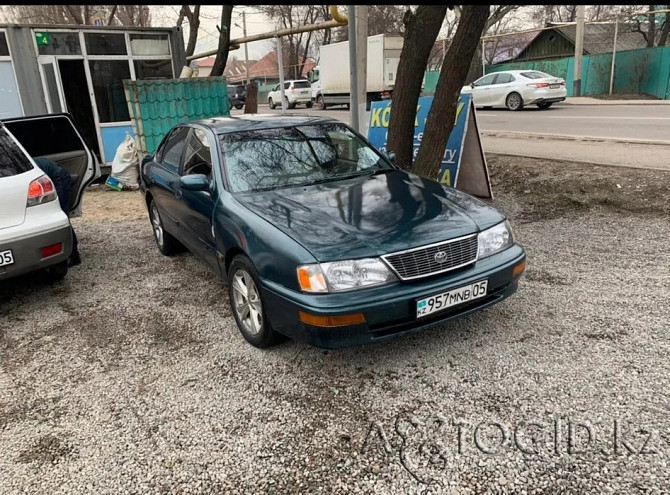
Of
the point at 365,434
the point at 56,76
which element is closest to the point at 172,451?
the point at 365,434

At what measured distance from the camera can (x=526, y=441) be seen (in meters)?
2.57

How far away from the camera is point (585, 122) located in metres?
14.5

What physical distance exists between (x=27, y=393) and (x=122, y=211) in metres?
5.23

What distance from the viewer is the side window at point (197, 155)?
4277mm

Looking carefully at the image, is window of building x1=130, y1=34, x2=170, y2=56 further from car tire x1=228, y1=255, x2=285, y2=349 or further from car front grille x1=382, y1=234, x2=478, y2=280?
car front grille x1=382, y1=234, x2=478, y2=280

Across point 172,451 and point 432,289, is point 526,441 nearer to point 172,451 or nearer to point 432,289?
point 432,289

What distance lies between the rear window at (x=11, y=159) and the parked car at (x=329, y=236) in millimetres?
1233

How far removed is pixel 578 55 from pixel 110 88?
2125 centimetres

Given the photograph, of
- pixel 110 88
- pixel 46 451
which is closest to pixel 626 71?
pixel 110 88

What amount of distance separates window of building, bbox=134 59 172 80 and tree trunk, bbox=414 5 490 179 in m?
6.82

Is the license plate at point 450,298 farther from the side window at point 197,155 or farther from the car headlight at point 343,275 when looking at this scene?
the side window at point 197,155

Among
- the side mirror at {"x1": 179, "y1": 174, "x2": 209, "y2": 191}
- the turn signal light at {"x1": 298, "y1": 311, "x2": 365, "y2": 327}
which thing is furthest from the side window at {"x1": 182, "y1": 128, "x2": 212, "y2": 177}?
the turn signal light at {"x1": 298, "y1": 311, "x2": 365, "y2": 327}

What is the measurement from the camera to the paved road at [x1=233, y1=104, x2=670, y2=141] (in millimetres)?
11843

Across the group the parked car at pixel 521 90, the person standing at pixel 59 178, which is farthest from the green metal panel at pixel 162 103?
the parked car at pixel 521 90
